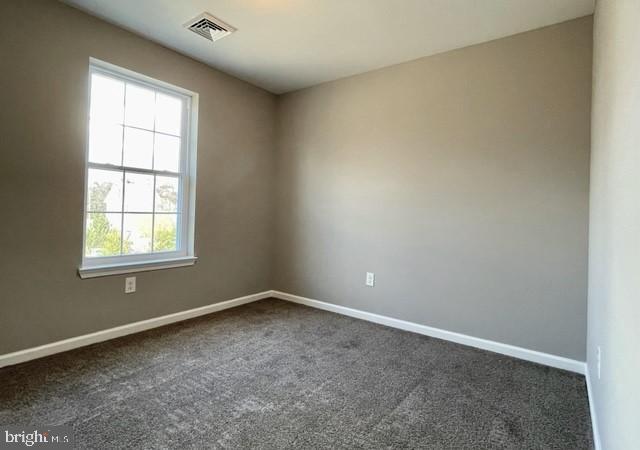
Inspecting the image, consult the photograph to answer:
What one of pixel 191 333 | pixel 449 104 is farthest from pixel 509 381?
pixel 191 333

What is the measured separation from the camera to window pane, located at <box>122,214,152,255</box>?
2871mm

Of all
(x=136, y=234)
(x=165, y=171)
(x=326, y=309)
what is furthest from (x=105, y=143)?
(x=326, y=309)

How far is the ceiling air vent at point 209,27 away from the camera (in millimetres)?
2490

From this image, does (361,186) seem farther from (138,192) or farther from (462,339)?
(138,192)

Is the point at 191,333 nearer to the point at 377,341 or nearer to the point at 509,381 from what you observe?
the point at 377,341

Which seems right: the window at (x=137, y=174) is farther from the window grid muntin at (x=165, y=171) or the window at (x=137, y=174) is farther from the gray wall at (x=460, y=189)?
the gray wall at (x=460, y=189)

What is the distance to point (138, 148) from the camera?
116 inches

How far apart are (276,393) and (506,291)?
190 cm

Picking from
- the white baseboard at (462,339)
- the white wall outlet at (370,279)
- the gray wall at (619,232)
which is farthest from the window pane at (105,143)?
the gray wall at (619,232)

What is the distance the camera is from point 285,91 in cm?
400

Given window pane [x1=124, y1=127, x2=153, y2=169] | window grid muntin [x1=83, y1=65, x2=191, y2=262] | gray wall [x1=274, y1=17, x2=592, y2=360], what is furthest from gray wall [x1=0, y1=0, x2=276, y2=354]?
gray wall [x1=274, y1=17, x2=592, y2=360]

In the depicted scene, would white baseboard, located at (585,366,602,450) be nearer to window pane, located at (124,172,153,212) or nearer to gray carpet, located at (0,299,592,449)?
gray carpet, located at (0,299,592,449)

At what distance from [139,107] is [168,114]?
0.27 metres

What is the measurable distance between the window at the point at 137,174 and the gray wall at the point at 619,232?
10.2 feet
